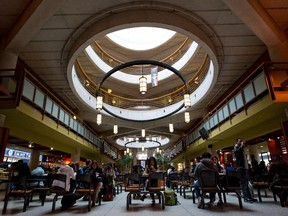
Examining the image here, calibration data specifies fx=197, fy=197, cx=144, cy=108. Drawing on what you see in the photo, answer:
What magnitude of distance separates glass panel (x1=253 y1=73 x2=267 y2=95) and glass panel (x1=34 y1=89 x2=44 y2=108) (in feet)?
26.1

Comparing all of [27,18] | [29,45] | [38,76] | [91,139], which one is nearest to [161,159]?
[91,139]

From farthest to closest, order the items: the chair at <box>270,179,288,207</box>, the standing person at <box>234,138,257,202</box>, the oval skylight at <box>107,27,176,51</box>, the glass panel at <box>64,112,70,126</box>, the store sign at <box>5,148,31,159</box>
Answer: the oval skylight at <box>107,27,176,51</box> < the store sign at <box>5,148,31,159</box> < the glass panel at <box>64,112,70,126</box> < the standing person at <box>234,138,257,202</box> < the chair at <box>270,179,288,207</box>

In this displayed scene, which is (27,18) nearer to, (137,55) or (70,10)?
(70,10)

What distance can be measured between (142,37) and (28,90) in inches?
561

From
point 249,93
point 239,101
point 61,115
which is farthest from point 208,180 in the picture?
point 61,115

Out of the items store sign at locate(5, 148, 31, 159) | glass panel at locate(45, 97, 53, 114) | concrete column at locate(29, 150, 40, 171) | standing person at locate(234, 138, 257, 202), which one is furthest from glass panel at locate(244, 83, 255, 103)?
store sign at locate(5, 148, 31, 159)

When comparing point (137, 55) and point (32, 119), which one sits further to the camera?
point (137, 55)

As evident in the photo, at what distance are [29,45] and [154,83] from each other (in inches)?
256

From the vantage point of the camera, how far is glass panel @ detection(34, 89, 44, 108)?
7366 millimetres

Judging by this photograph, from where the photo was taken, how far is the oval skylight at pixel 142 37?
58.6 ft

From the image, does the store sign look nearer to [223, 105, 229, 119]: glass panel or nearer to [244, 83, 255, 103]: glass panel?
[223, 105, 229, 119]: glass panel

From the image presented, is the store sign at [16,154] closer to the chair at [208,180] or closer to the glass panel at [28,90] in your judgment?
the glass panel at [28,90]

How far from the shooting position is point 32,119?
7207mm

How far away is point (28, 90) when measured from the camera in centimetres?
684
